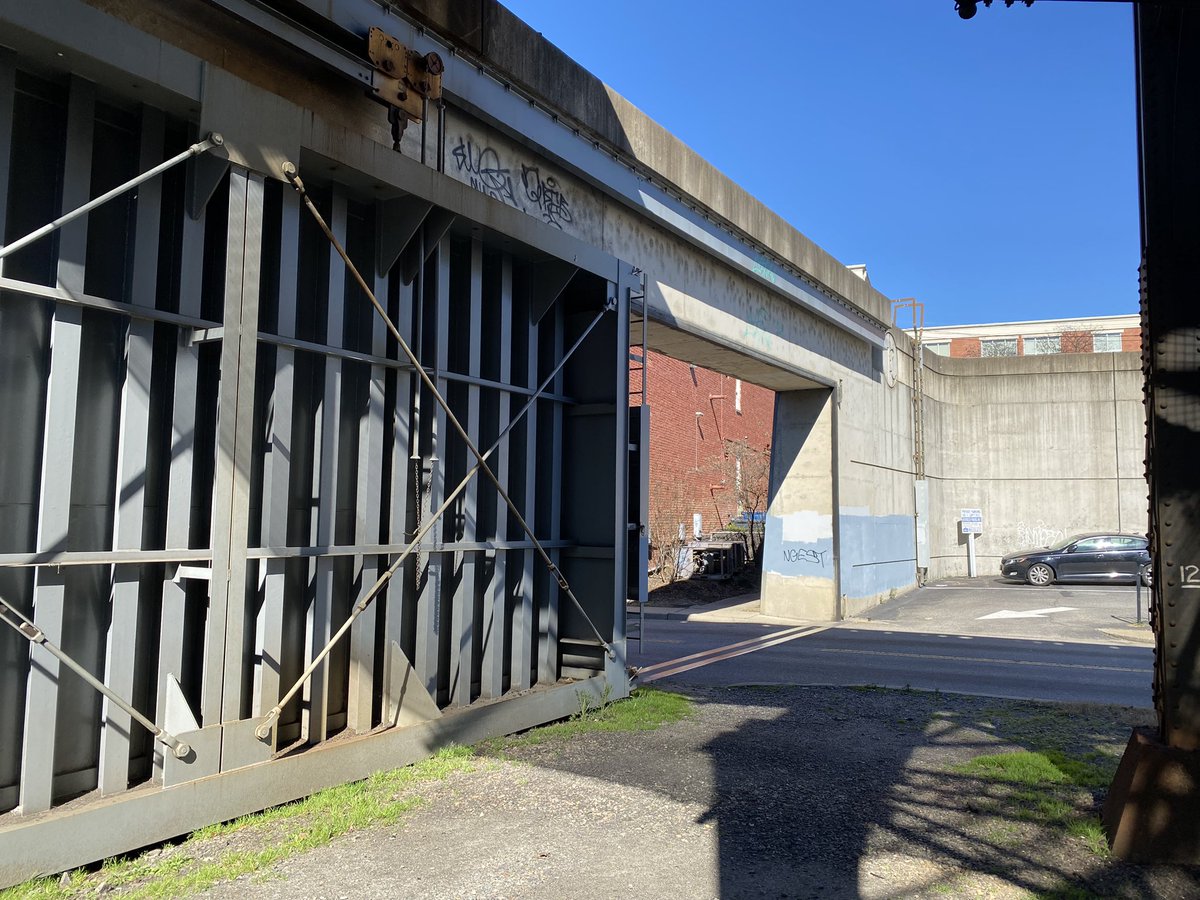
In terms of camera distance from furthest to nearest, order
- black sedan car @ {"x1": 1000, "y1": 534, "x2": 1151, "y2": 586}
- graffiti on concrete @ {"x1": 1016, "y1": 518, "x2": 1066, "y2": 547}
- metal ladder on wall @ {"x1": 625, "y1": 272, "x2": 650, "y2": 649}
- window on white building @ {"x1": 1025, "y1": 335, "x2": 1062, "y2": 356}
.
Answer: window on white building @ {"x1": 1025, "y1": 335, "x2": 1062, "y2": 356} → graffiti on concrete @ {"x1": 1016, "y1": 518, "x2": 1066, "y2": 547} → black sedan car @ {"x1": 1000, "y1": 534, "x2": 1151, "y2": 586} → metal ladder on wall @ {"x1": 625, "y1": 272, "x2": 650, "y2": 649}

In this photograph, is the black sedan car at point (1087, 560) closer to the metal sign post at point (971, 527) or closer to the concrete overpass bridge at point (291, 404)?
the metal sign post at point (971, 527)

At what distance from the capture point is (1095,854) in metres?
4.82

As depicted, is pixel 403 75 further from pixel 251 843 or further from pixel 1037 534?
pixel 1037 534

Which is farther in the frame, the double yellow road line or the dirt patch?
the dirt patch

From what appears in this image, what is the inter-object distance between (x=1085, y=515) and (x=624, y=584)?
2315cm

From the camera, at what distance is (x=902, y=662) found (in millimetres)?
12406

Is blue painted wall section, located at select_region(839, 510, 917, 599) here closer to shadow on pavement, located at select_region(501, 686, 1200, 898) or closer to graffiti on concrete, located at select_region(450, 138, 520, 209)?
shadow on pavement, located at select_region(501, 686, 1200, 898)

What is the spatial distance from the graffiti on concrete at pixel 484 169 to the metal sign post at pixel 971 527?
22394 millimetres

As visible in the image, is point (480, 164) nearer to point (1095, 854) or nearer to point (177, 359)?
point (177, 359)

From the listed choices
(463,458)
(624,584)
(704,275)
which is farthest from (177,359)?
(704,275)

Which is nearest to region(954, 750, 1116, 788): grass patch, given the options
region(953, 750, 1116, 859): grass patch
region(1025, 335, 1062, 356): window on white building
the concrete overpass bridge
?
region(953, 750, 1116, 859): grass patch

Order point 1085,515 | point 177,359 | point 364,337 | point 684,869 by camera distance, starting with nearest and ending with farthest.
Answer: point 684,869, point 177,359, point 364,337, point 1085,515

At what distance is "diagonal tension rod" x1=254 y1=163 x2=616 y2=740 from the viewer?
5.65 meters

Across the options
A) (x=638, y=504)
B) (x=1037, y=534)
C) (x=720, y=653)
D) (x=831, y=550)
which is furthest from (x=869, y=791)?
(x=1037, y=534)
